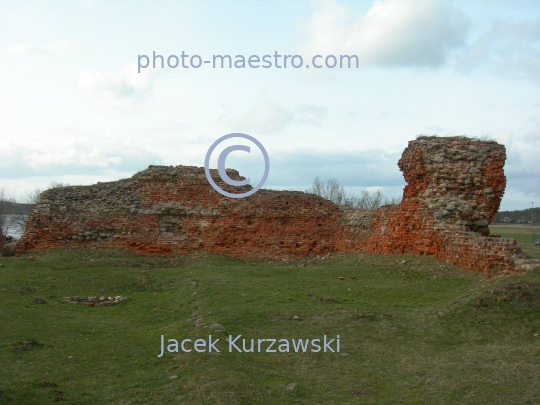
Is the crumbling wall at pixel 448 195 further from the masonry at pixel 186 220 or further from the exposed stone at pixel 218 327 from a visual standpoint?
the exposed stone at pixel 218 327

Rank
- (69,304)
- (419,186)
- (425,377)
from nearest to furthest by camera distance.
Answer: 1. (425,377)
2. (69,304)
3. (419,186)

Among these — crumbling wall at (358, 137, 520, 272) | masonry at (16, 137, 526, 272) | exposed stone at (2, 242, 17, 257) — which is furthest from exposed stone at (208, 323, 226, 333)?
exposed stone at (2, 242, 17, 257)

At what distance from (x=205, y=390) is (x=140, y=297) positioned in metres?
6.37

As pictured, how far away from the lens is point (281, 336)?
6.55 meters

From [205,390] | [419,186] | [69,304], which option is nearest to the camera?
[205,390]

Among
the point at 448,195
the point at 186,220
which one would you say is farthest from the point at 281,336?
the point at 186,220

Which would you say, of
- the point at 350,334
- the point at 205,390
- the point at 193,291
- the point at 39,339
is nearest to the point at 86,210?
the point at 193,291

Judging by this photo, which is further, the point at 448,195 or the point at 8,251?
the point at 8,251

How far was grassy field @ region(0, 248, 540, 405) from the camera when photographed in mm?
4785

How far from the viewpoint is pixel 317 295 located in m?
8.98

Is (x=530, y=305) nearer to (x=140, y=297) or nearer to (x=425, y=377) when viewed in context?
(x=425, y=377)

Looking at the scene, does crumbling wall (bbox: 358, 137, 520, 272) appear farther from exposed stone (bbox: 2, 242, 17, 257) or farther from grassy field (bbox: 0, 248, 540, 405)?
exposed stone (bbox: 2, 242, 17, 257)

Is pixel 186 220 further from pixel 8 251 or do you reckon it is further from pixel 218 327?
pixel 218 327

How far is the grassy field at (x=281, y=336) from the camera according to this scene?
479cm
